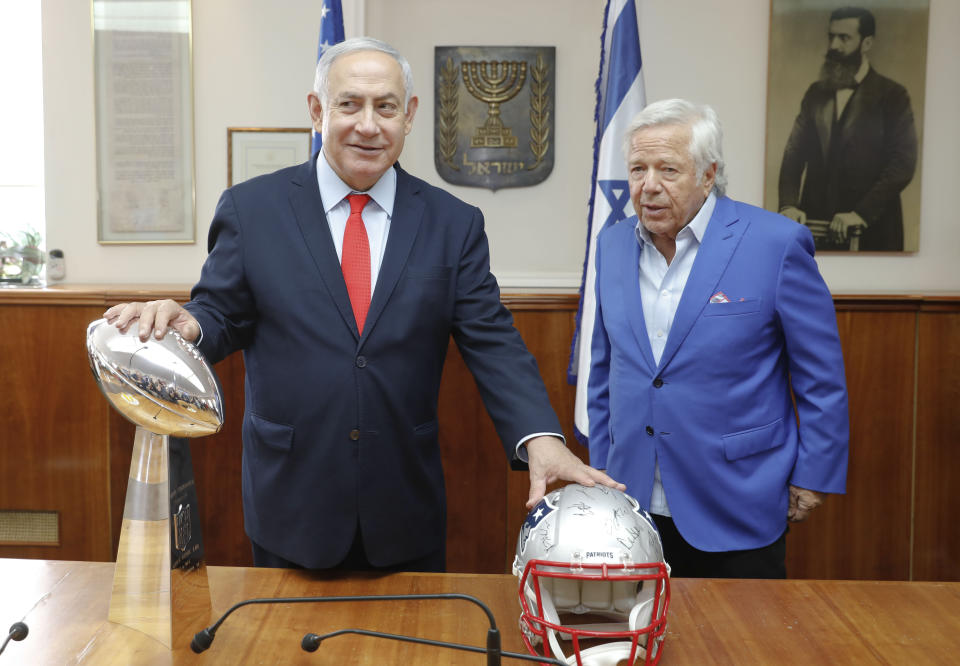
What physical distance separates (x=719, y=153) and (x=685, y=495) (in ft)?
2.82

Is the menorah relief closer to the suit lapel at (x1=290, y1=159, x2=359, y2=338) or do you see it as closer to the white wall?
the white wall

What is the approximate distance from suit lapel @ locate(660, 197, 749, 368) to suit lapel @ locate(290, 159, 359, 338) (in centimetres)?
78

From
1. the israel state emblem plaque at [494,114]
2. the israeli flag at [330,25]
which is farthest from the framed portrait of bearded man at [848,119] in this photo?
the israeli flag at [330,25]

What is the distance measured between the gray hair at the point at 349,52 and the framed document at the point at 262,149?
1847 mm

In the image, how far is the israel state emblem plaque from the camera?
360 centimetres

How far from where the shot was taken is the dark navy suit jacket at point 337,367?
1621 millimetres

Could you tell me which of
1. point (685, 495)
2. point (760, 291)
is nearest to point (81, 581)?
point (685, 495)

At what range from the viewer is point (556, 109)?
11.9 feet

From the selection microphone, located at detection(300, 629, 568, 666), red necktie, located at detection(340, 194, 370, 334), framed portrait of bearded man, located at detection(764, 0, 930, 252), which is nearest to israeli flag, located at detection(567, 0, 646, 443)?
framed portrait of bearded man, located at detection(764, 0, 930, 252)

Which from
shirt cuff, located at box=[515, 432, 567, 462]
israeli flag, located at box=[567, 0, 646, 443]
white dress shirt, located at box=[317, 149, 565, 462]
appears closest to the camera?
shirt cuff, located at box=[515, 432, 567, 462]

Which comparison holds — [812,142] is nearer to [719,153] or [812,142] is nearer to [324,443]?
[719,153]

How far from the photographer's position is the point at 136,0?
11.6ft

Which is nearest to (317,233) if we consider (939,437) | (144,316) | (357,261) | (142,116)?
(357,261)

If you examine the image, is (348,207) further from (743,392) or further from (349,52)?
(743,392)
